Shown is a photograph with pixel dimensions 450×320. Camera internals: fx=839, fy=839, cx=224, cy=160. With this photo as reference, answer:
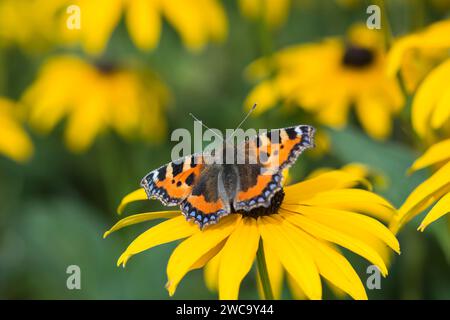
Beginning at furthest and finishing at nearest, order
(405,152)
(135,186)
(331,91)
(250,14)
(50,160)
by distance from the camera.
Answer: (50,160), (250,14), (135,186), (331,91), (405,152)

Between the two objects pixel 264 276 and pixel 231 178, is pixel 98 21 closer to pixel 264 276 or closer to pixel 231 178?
pixel 231 178

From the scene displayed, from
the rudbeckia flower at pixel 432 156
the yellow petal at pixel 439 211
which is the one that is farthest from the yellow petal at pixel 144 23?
the yellow petal at pixel 439 211

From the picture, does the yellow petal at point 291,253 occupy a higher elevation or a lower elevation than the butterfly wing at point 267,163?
lower

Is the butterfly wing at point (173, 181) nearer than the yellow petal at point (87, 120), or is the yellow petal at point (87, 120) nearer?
the butterfly wing at point (173, 181)

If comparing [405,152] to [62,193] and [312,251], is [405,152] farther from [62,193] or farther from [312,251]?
[62,193]

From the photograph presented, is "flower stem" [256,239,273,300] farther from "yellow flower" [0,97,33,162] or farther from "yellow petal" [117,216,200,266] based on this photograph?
"yellow flower" [0,97,33,162]

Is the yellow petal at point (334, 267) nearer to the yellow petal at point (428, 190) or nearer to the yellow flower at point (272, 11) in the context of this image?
the yellow petal at point (428, 190)

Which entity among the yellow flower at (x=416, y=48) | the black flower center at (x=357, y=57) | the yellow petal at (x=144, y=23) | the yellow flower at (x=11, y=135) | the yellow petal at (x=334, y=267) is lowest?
the yellow petal at (x=334, y=267)
